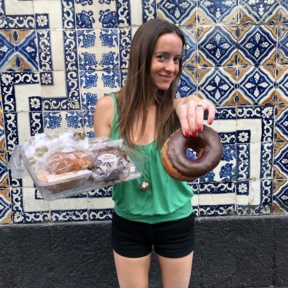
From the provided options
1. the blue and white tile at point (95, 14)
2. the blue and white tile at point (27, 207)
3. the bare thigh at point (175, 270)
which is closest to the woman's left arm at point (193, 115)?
the bare thigh at point (175, 270)

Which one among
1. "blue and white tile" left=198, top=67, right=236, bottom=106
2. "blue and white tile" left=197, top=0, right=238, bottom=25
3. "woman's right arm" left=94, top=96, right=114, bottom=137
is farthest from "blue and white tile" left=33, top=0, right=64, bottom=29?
"woman's right arm" left=94, top=96, right=114, bottom=137

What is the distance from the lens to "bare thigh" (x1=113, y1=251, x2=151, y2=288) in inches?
94.0

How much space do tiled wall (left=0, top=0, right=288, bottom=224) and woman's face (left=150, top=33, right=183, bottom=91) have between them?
1134 mm

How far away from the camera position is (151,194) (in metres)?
2.29

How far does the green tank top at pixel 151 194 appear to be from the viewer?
2.27m

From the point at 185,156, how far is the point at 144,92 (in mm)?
426

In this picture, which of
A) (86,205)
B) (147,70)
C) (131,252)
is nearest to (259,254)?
(86,205)

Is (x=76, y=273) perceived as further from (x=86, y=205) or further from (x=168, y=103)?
(x=168, y=103)

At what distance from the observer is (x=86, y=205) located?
139 inches

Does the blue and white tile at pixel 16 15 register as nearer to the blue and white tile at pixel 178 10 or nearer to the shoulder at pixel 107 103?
the blue and white tile at pixel 178 10

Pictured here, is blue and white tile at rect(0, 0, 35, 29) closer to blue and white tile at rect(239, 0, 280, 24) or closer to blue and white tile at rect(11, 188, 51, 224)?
blue and white tile at rect(11, 188, 51, 224)

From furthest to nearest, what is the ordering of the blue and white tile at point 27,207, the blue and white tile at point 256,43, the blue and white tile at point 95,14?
the blue and white tile at point 27,207, the blue and white tile at point 256,43, the blue and white tile at point 95,14

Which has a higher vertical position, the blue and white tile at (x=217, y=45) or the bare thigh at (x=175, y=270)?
the blue and white tile at (x=217, y=45)

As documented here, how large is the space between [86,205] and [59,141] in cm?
147
